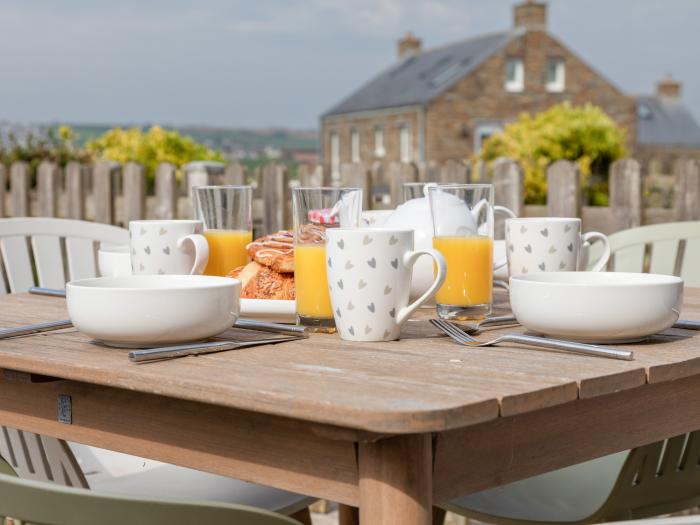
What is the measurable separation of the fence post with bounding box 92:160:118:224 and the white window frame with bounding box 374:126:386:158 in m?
29.5

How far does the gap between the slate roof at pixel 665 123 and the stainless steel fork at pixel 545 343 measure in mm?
42075

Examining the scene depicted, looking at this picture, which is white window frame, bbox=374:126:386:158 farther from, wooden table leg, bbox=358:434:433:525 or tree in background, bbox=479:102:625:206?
wooden table leg, bbox=358:434:433:525

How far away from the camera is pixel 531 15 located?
109 ft

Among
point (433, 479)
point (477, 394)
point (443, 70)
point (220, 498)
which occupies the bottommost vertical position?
point (220, 498)

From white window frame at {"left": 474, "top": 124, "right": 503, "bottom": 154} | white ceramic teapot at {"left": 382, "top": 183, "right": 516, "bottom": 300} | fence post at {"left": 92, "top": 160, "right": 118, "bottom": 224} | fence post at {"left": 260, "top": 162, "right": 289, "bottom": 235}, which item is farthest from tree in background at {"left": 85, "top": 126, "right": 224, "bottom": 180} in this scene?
white window frame at {"left": 474, "top": 124, "right": 503, "bottom": 154}

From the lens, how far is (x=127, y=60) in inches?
1438

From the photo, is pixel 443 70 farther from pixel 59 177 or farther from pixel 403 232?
pixel 403 232

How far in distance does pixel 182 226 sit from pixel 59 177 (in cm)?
478

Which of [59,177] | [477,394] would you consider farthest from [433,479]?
[59,177]

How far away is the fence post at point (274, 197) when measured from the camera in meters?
5.46

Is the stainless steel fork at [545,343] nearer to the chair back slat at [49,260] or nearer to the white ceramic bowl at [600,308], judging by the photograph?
the white ceramic bowl at [600,308]

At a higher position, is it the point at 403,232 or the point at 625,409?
the point at 403,232

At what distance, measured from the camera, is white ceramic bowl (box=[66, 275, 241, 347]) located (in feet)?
5.34

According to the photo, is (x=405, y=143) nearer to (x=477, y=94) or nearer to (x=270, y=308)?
(x=477, y=94)
